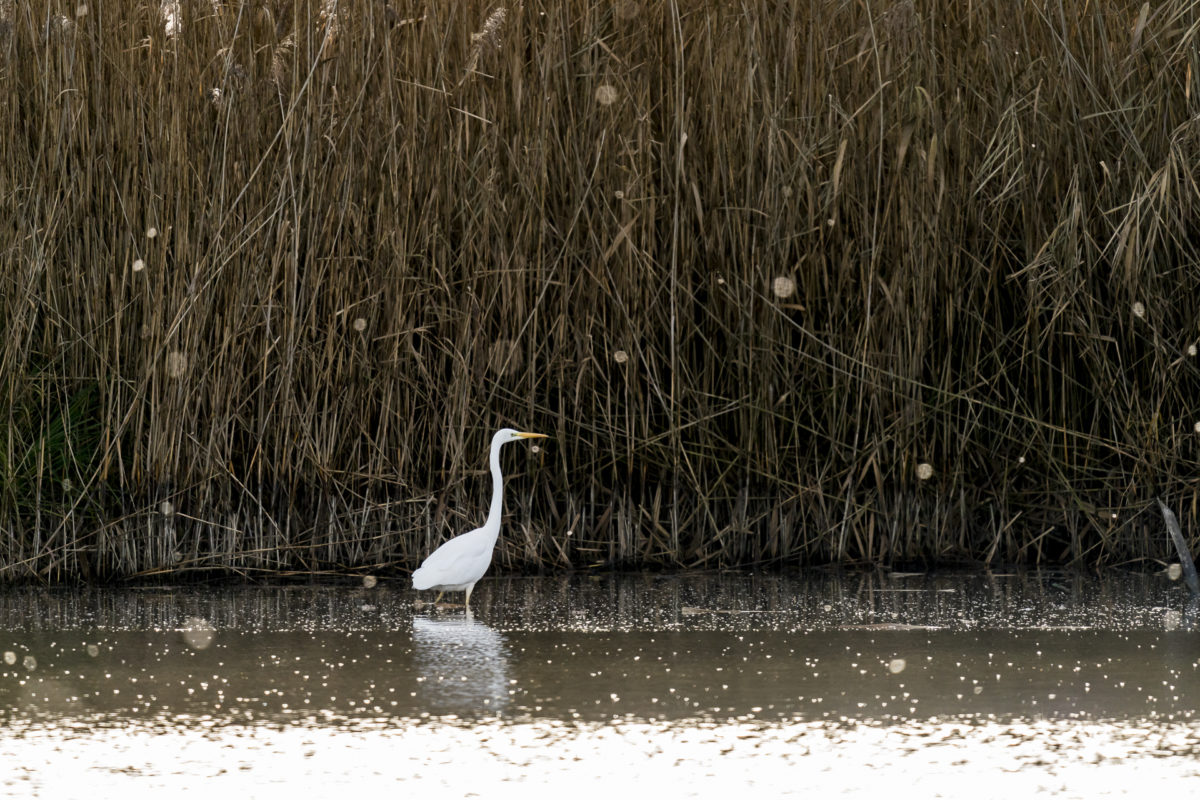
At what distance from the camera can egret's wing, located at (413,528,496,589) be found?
5.09 meters

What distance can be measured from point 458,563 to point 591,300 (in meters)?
1.14

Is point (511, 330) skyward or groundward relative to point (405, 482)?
skyward

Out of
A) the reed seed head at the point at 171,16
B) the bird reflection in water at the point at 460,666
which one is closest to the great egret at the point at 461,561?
the bird reflection in water at the point at 460,666

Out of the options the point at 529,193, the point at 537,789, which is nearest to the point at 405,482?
the point at 529,193

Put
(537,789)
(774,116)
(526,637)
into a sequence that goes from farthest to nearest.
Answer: (774,116), (526,637), (537,789)

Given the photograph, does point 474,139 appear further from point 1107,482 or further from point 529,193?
point 1107,482

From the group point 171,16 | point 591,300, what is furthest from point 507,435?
point 171,16

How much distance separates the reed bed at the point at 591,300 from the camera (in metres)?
5.75

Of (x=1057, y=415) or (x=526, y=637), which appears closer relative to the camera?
(x=526, y=637)

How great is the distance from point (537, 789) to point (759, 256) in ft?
9.85

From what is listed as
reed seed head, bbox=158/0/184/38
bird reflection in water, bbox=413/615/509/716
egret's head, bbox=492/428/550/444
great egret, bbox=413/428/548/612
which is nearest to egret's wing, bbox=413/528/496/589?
great egret, bbox=413/428/548/612

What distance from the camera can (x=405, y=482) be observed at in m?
5.77

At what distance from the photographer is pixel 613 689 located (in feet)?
13.1

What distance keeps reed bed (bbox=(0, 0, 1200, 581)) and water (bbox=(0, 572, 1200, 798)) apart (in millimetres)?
323
